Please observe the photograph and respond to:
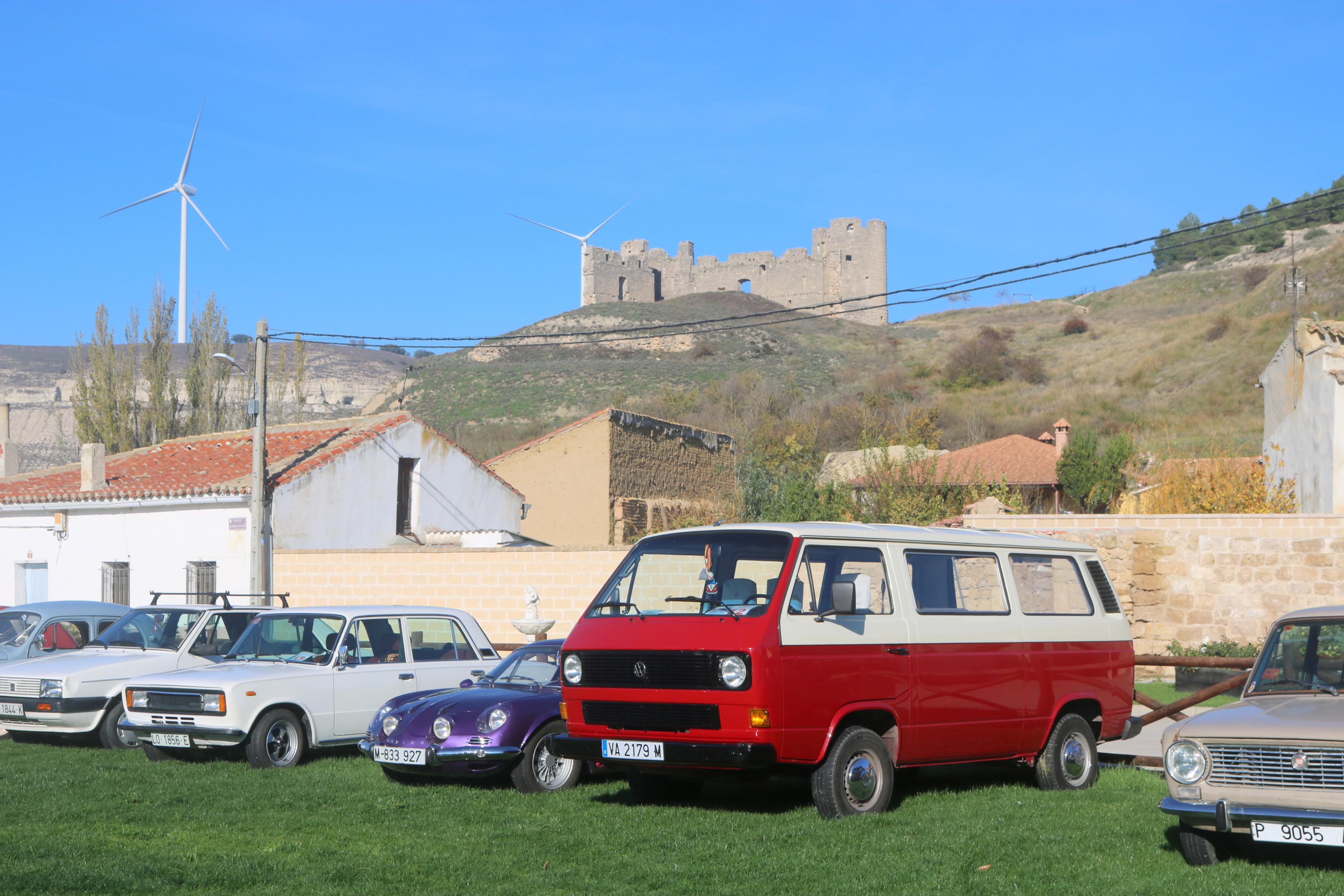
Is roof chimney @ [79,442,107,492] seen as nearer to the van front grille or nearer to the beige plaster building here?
the beige plaster building

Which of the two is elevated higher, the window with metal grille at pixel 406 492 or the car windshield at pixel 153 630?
the window with metal grille at pixel 406 492

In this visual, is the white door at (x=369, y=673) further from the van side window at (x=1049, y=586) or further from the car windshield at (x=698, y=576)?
the van side window at (x=1049, y=586)

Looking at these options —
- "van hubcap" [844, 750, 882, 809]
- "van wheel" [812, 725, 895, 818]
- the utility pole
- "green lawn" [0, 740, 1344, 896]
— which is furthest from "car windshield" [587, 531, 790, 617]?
the utility pole

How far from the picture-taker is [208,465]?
94.8 feet

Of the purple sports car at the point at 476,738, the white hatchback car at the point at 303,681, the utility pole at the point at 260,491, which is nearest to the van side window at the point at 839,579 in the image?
the purple sports car at the point at 476,738

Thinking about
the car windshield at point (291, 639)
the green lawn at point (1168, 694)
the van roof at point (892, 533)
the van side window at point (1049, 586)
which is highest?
the van roof at point (892, 533)

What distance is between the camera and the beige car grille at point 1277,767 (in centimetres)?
629

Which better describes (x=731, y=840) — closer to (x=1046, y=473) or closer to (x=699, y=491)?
(x=699, y=491)

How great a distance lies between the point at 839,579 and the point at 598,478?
2433 cm

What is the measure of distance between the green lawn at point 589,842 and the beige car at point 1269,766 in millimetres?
282

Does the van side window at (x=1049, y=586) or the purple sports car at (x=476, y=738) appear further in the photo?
the van side window at (x=1049, y=586)

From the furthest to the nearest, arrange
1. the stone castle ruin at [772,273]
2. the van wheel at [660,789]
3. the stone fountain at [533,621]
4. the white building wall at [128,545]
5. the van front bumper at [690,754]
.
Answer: the stone castle ruin at [772,273]
the white building wall at [128,545]
the stone fountain at [533,621]
the van wheel at [660,789]
the van front bumper at [690,754]

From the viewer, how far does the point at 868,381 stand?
7588 centimetres

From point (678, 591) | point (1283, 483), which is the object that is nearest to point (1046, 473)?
point (1283, 483)
